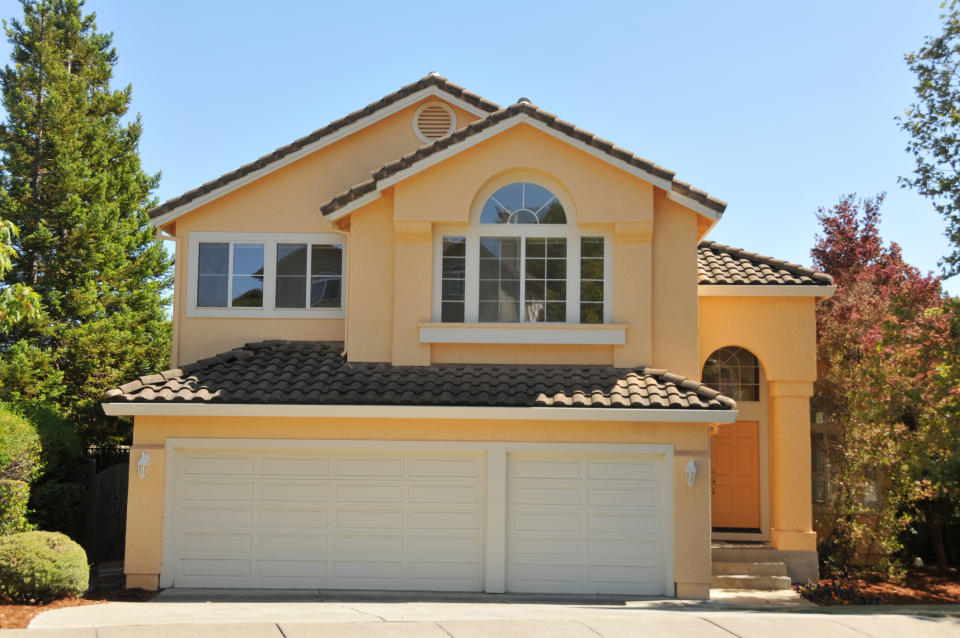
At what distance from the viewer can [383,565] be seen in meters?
13.9

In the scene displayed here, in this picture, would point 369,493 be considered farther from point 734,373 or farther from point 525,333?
point 734,373

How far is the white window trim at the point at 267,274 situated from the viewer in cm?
1636

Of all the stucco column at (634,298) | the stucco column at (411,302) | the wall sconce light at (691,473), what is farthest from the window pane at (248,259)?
the wall sconce light at (691,473)

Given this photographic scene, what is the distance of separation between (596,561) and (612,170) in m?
6.22

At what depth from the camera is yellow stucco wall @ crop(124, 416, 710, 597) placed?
13586mm

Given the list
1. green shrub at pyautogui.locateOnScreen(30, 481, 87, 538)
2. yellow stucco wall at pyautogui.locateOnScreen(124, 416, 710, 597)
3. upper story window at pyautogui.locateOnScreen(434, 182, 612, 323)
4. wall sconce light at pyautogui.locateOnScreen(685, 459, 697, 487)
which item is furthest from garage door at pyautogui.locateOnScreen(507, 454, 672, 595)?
green shrub at pyautogui.locateOnScreen(30, 481, 87, 538)

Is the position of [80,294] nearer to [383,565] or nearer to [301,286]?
[301,286]

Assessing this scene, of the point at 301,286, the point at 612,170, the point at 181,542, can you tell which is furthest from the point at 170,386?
the point at 612,170

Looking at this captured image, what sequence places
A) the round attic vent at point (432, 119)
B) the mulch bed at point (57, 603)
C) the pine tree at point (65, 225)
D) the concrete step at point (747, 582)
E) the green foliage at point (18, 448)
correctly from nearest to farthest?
the mulch bed at point (57, 603) < the green foliage at point (18, 448) < the concrete step at point (747, 582) < the round attic vent at point (432, 119) < the pine tree at point (65, 225)

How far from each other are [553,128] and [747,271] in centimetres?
453

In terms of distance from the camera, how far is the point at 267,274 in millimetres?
16500

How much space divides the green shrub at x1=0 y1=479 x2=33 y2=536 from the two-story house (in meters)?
1.49

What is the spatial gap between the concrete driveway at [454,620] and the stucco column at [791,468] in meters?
2.70

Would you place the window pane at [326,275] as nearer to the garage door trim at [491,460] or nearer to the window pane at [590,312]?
the garage door trim at [491,460]
